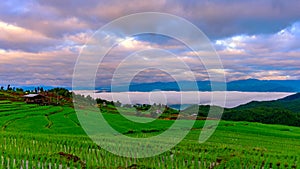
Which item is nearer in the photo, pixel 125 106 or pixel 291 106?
pixel 125 106

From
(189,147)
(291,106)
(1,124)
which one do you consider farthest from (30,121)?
(291,106)

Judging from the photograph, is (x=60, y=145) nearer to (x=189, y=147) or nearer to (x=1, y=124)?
(x=189, y=147)

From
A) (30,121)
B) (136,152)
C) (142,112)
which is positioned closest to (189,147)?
(136,152)

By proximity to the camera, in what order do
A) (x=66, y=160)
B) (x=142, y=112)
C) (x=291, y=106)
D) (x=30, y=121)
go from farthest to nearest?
(x=291, y=106) < (x=142, y=112) < (x=30, y=121) < (x=66, y=160)

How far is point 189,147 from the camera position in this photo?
15.6 metres

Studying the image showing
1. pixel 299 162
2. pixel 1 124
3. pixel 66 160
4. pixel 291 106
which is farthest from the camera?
pixel 291 106

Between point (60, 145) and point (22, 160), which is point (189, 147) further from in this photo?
point (22, 160)

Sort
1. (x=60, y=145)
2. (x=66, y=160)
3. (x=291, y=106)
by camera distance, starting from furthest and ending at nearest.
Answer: (x=291, y=106) < (x=60, y=145) < (x=66, y=160)

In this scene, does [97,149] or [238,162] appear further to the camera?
[97,149]

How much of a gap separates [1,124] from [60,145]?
1515 cm

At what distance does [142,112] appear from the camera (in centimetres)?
4762

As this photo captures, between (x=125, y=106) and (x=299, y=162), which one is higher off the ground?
(x=125, y=106)

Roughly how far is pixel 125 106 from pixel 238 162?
4119cm

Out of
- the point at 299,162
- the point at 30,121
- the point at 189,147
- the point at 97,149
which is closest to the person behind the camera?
the point at 299,162
